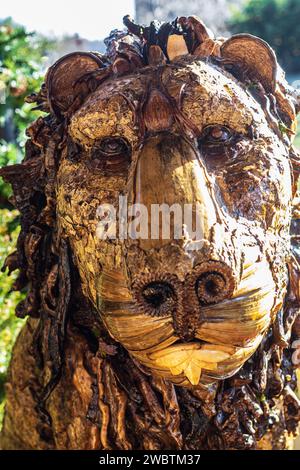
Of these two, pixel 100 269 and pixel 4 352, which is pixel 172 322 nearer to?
pixel 100 269

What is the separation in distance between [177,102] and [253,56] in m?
0.33

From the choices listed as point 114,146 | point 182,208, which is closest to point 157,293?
point 182,208

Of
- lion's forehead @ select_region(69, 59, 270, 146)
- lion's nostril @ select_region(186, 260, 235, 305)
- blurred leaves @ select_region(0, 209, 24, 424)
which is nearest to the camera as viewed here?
lion's nostril @ select_region(186, 260, 235, 305)

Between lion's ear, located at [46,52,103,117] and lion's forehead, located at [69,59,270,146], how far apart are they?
0.14 meters

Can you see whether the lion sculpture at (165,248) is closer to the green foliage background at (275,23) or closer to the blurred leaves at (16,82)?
the blurred leaves at (16,82)

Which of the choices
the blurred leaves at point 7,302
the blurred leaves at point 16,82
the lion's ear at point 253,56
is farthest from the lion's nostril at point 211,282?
the blurred leaves at point 16,82

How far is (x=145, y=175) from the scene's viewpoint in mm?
1597


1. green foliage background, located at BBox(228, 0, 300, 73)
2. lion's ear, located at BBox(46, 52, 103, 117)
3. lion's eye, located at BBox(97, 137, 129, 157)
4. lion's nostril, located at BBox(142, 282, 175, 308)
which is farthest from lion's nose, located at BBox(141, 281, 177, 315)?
green foliage background, located at BBox(228, 0, 300, 73)

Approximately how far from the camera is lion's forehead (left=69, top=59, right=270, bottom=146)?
5.51 feet

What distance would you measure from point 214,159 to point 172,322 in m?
0.47

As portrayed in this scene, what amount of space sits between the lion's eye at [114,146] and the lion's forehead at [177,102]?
0.02 metres

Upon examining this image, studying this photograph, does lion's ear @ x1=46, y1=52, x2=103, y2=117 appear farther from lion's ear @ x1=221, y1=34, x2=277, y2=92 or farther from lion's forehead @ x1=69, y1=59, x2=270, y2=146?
lion's ear @ x1=221, y1=34, x2=277, y2=92

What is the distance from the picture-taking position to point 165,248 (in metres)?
1.48

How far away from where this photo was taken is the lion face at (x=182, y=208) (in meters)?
1.48
